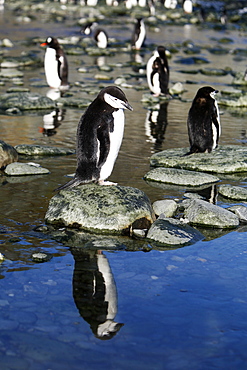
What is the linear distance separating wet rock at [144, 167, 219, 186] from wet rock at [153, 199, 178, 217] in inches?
38.9

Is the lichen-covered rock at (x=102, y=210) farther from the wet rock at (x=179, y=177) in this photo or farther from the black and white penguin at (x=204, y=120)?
the black and white penguin at (x=204, y=120)

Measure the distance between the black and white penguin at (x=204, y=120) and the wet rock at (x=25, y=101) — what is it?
4.24 meters

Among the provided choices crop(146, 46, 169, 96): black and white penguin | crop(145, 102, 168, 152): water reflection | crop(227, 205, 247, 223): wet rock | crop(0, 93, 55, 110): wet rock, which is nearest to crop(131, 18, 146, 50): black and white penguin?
crop(146, 46, 169, 96): black and white penguin

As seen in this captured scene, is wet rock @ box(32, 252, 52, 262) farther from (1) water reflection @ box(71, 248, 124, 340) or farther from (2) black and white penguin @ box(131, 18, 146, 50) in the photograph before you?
(2) black and white penguin @ box(131, 18, 146, 50)

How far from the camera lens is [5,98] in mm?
11781

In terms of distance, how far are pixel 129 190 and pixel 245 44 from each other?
21804 millimetres

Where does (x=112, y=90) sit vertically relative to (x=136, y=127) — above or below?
above

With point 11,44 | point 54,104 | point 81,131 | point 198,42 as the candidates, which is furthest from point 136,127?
point 198,42

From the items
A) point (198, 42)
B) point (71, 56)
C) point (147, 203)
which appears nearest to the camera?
point (147, 203)

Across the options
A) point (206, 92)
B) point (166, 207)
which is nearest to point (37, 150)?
point (206, 92)

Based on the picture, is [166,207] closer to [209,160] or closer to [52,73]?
[209,160]

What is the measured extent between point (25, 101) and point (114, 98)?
5962mm

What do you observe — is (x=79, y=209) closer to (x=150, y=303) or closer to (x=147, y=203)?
(x=147, y=203)

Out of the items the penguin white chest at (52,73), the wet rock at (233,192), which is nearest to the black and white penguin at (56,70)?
the penguin white chest at (52,73)
